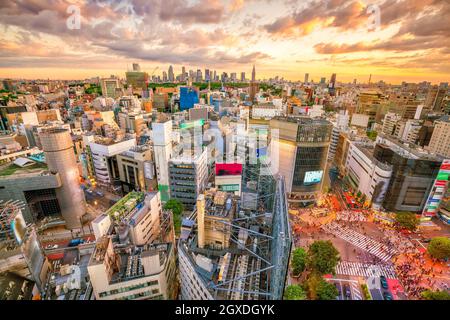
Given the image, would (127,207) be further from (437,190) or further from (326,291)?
(437,190)

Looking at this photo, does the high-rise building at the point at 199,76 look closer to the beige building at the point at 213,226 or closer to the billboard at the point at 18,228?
the billboard at the point at 18,228

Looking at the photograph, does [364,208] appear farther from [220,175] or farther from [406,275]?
[220,175]

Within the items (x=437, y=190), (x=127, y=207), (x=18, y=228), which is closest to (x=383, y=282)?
(x=437, y=190)

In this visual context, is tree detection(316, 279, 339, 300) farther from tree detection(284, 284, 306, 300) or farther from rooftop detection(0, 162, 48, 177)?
rooftop detection(0, 162, 48, 177)

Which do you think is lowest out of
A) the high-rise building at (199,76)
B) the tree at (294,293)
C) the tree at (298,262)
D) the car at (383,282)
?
the car at (383,282)

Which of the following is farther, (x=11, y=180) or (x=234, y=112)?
(x=234, y=112)

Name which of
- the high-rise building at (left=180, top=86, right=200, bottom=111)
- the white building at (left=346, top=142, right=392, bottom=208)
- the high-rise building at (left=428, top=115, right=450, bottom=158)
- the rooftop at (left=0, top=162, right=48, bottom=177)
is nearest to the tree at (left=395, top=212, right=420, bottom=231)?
the white building at (left=346, top=142, right=392, bottom=208)

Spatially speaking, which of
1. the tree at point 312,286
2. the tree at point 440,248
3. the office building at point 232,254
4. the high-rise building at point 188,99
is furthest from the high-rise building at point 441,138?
the high-rise building at point 188,99

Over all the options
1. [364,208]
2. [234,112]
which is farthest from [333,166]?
[234,112]
